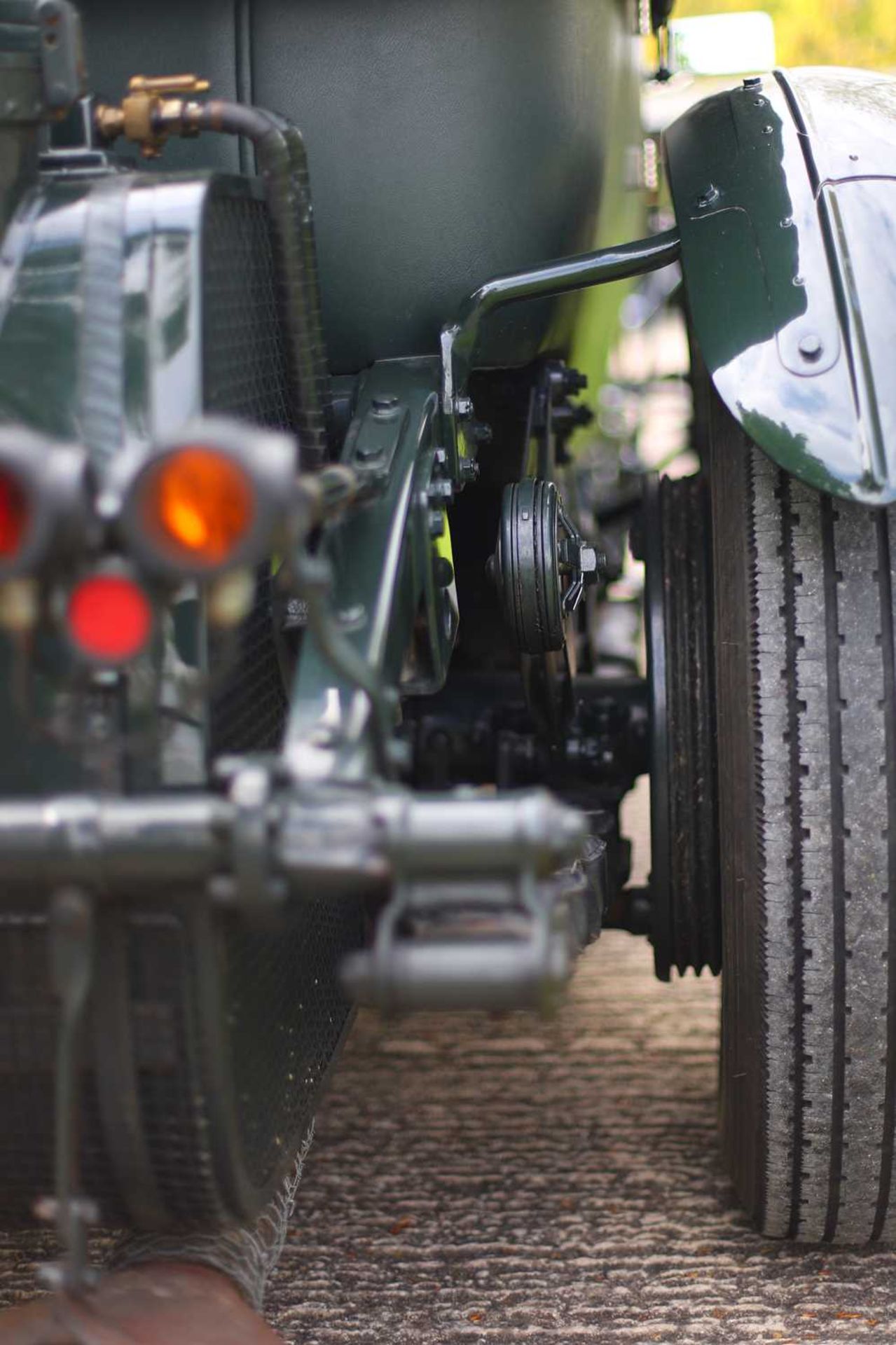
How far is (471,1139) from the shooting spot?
2.13 metres

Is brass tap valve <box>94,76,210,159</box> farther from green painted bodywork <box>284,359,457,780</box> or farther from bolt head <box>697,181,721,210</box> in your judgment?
bolt head <box>697,181,721,210</box>

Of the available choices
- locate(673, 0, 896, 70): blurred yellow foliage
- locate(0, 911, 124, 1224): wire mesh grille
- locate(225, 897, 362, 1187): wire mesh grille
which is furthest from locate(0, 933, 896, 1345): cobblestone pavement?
locate(673, 0, 896, 70): blurred yellow foliage

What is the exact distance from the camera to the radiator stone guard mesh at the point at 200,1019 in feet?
3.84

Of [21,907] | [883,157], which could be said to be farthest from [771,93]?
[21,907]

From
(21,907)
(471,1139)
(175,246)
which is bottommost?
(471,1139)

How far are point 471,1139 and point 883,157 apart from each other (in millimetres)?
1422

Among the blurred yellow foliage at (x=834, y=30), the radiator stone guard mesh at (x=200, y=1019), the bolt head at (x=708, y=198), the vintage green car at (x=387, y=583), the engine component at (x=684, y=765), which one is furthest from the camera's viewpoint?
the blurred yellow foliage at (x=834, y=30)

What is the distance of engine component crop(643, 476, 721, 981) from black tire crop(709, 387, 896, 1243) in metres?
0.18

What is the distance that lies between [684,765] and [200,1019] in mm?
826

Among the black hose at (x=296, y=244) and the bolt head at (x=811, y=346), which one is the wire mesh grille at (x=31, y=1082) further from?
the bolt head at (x=811, y=346)

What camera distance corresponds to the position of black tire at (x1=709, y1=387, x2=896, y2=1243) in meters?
1.51

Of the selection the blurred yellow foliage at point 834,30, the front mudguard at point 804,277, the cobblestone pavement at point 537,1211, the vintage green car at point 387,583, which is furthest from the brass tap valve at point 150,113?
the blurred yellow foliage at point 834,30

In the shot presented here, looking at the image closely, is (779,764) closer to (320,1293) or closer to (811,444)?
(811,444)

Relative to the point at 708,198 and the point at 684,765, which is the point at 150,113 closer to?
the point at 708,198
